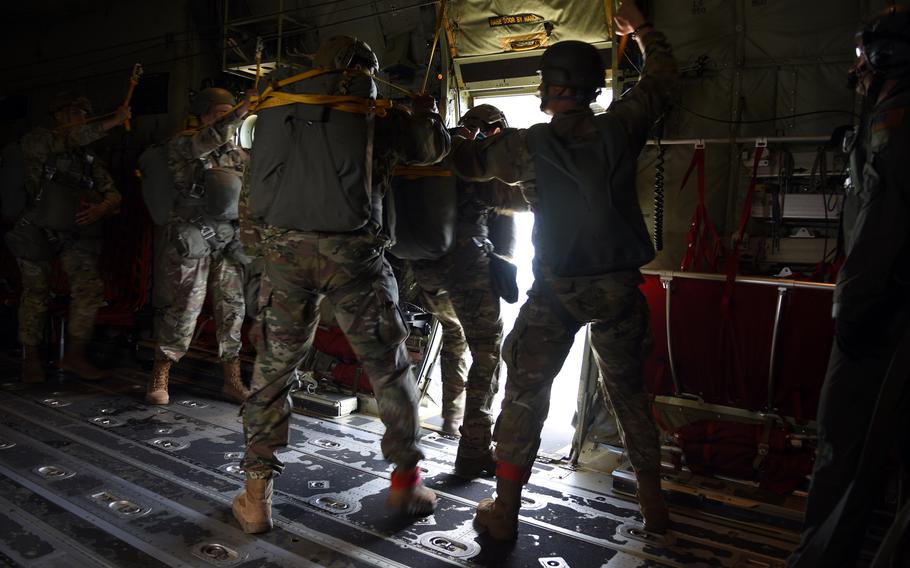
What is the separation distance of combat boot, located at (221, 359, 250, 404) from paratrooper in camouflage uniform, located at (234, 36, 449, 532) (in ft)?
7.18

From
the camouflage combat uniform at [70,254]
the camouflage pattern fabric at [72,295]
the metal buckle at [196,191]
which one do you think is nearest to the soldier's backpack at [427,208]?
the metal buckle at [196,191]

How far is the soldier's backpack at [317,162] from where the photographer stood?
2922mm

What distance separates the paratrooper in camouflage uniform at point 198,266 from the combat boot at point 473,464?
2155 mm

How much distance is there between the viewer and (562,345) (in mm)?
3074

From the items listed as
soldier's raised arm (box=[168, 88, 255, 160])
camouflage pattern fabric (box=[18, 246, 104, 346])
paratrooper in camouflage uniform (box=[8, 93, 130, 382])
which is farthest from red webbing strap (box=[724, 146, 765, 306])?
camouflage pattern fabric (box=[18, 246, 104, 346])

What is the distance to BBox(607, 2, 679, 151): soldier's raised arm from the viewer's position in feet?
9.80

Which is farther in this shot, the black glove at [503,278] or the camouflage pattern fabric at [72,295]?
the camouflage pattern fabric at [72,295]

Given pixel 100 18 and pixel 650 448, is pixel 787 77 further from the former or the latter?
pixel 100 18

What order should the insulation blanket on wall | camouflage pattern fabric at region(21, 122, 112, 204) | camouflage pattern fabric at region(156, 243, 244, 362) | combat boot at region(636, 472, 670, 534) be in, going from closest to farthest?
combat boot at region(636, 472, 670, 534), the insulation blanket on wall, camouflage pattern fabric at region(156, 243, 244, 362), camouflage pattern fabric at region(21, 122, 112, 204)

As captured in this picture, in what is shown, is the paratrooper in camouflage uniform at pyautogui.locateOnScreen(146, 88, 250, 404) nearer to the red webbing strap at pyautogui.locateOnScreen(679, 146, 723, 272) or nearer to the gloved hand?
the gloved hand

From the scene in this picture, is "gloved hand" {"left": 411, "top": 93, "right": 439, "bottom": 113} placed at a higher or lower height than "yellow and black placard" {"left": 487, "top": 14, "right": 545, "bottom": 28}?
lower

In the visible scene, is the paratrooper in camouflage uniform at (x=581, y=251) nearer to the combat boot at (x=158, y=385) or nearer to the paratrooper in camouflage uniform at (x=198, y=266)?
the paratrooper in camouflage uniform at (x=198, y=266)

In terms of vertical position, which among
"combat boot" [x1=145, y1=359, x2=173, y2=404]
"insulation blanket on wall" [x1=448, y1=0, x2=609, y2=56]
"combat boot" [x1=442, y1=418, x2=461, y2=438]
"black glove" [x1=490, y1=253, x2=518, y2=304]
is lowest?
"combat boot" [x1=442, y1=418, x2=461, y2=438]

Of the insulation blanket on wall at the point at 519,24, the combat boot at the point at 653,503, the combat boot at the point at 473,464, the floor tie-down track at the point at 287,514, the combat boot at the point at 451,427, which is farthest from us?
the insulation blanket on wall at the point at 519,24
